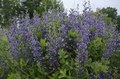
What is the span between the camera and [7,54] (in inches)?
192

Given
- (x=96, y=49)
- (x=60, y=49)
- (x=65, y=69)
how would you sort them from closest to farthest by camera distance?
1. (x=65, y=69)
2. (x=60, y=49)
3. (x=96, y=49)

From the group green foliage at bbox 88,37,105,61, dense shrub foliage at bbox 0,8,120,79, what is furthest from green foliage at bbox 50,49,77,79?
green foliage at bbox 88,37,105,61

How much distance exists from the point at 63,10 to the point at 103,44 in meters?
1.07

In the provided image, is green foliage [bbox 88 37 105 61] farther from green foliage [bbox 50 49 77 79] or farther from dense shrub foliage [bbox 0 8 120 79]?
green foliage [bbox 50 49 77 79]

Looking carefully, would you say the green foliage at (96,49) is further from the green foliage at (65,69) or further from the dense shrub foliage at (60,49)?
the green foliage at (65,69)

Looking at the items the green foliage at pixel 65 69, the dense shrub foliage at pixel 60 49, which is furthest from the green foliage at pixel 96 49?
the green foliage at pixel 65 69

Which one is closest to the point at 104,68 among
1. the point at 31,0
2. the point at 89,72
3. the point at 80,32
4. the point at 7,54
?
the point at 89,72

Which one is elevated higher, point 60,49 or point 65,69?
point 60,49

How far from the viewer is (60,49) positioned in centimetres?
448

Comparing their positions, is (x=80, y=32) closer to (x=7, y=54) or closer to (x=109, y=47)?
(x=109, y=47)

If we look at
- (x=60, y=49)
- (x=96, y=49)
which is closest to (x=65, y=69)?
(x=60, y=49)

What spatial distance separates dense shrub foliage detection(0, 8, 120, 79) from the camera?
4488mm

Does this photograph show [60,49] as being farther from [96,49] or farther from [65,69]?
[96,49]

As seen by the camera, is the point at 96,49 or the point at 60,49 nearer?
the point at 60,49
